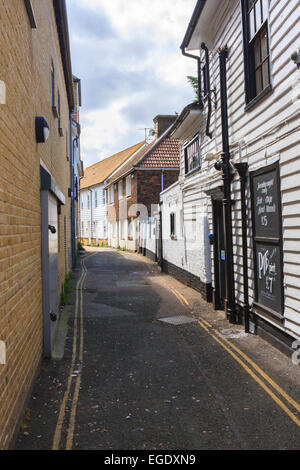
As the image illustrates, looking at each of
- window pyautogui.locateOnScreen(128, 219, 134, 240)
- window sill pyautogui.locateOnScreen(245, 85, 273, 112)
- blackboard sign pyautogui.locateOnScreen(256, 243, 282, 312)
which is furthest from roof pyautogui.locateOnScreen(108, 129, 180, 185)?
blackboard sign pyautogui.locateOnScreen(256, 243, 282, 312)

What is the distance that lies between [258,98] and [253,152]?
95 cm

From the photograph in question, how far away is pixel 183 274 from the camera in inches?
536

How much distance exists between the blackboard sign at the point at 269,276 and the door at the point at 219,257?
2.35 metres

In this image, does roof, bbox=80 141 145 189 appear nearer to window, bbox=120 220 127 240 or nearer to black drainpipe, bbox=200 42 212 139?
window, bbox=120 220 127 240

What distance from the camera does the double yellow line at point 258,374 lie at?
441cm

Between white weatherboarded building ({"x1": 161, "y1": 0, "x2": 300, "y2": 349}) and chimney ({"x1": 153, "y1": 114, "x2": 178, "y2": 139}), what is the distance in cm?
1691

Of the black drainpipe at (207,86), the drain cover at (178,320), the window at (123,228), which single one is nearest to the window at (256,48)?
the black drainpipe at (207,86)

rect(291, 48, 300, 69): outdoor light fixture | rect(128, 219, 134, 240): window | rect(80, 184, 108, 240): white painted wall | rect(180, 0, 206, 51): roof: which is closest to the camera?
rect(291, 48, 300, 69): outdoor light fixture

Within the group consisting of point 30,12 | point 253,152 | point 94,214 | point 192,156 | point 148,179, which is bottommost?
point 253,152

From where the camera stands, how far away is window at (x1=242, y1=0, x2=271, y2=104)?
Result: 6.66 meters

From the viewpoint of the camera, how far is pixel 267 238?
6.56 meters

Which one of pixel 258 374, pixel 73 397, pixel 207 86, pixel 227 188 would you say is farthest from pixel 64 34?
pixel 258 374

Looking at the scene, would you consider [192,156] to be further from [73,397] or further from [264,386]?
[73,397]

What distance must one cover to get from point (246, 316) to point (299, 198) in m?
2.96
